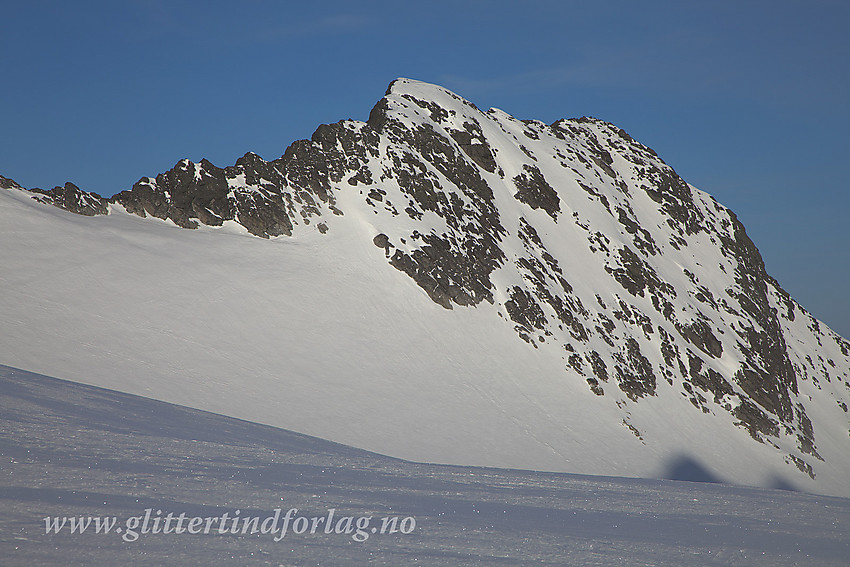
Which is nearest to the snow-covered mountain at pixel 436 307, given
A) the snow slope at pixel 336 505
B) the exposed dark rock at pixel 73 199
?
the exposed dark rock at pixel 73 199

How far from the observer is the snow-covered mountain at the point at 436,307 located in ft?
81.0

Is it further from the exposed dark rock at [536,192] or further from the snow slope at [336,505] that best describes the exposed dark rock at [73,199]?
the exposed dark rock at [536,192]

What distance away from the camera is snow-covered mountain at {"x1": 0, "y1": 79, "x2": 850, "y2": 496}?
972 inches

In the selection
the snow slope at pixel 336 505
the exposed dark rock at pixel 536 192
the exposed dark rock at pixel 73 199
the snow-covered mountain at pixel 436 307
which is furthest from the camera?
the exposed dark rock at pixel 536 192

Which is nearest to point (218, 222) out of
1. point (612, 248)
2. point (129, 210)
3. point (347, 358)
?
point (129, 210)

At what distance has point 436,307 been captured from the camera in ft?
119

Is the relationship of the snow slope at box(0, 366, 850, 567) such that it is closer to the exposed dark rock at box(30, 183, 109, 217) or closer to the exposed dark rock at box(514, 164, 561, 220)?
the exposed dark rock at box(30, 183, 109, 217)

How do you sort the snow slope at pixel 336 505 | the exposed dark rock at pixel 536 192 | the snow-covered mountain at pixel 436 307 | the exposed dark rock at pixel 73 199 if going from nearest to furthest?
the snow slope at pixel 336 505 < the snow-covered mountain at pixel 436 307 < the exposed dark rock at pixel 73 199 < the exposed dark rock at pixel 536 192

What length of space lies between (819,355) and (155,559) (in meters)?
69.5

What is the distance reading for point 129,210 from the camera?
1380 inches

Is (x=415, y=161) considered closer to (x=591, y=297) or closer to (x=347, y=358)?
(x=591, y=297)

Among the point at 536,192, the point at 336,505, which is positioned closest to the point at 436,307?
the point at 536,192

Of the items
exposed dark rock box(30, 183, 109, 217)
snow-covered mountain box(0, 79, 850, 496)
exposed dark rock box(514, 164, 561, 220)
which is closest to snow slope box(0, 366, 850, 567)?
snow-covered mountain box(0, 79, 850, 496)

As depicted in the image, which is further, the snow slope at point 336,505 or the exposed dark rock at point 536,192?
the exposed dark rock at point 536,192
